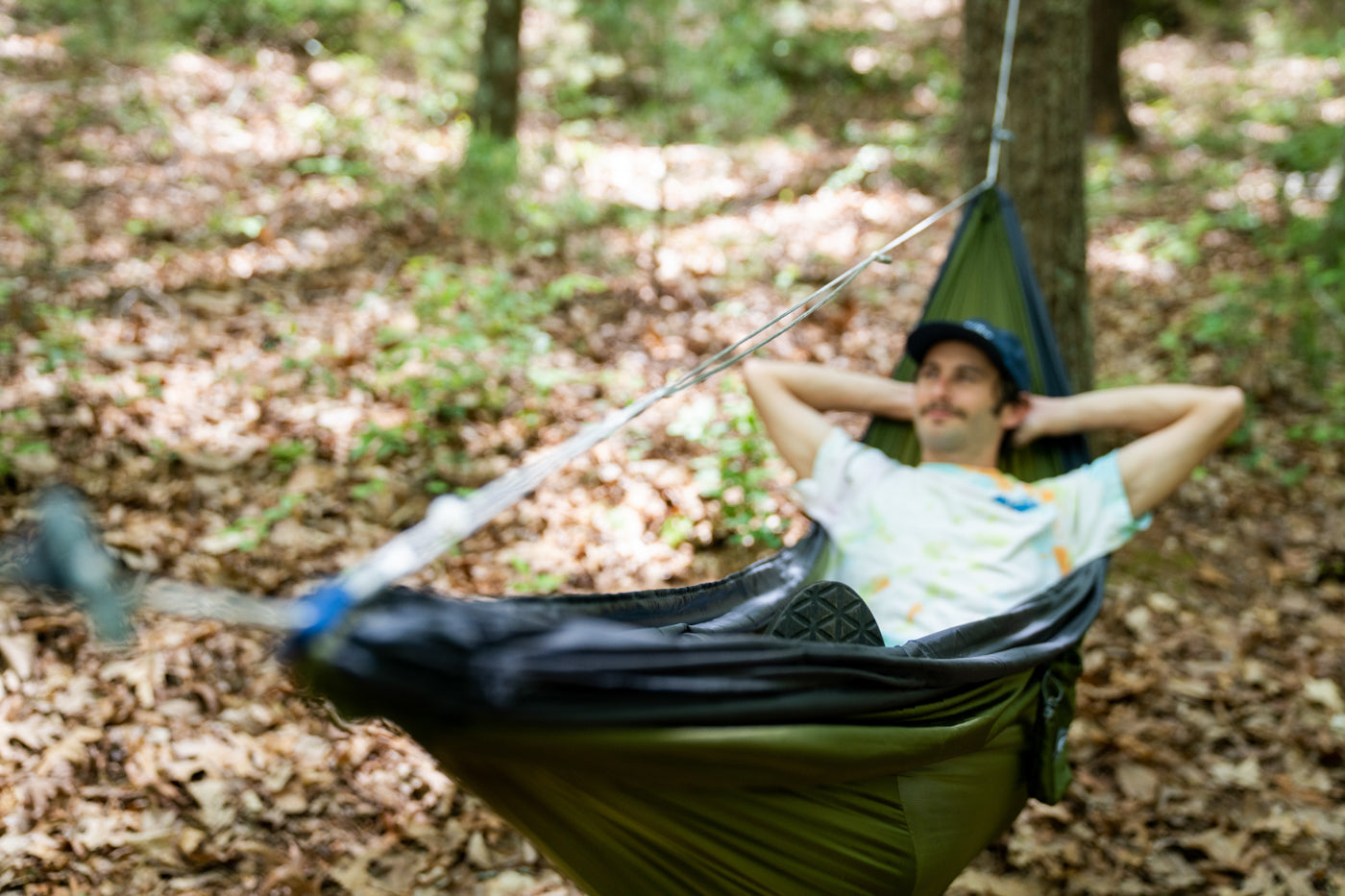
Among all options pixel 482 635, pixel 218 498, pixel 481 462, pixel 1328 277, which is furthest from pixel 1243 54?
pixel 482 635

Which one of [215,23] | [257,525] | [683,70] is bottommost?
[257,525]

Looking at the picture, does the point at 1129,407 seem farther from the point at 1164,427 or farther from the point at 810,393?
the point at 810,393

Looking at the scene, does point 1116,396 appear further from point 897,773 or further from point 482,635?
point 482,635

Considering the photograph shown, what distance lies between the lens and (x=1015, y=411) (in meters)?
2.22

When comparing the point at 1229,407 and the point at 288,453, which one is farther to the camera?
the point at 288,453

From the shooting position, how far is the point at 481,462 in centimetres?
303

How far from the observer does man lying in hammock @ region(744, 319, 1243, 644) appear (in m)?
1.96

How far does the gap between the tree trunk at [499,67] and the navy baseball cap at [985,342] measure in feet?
11.6

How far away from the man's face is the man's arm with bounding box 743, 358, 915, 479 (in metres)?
0.12

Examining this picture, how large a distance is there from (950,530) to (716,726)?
1.13 meters

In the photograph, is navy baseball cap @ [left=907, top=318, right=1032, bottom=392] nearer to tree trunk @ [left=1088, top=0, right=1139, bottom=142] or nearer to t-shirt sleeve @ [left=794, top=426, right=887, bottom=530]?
t-shirt sleeve @ [left=794, top=426, right=887, bottom=530]

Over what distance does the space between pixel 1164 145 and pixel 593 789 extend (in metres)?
6.61

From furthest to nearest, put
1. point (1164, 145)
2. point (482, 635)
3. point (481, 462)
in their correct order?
point (1164, 145)
point (481, 462)
point (482, 635)

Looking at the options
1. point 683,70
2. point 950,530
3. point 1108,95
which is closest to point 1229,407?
point 950,530
